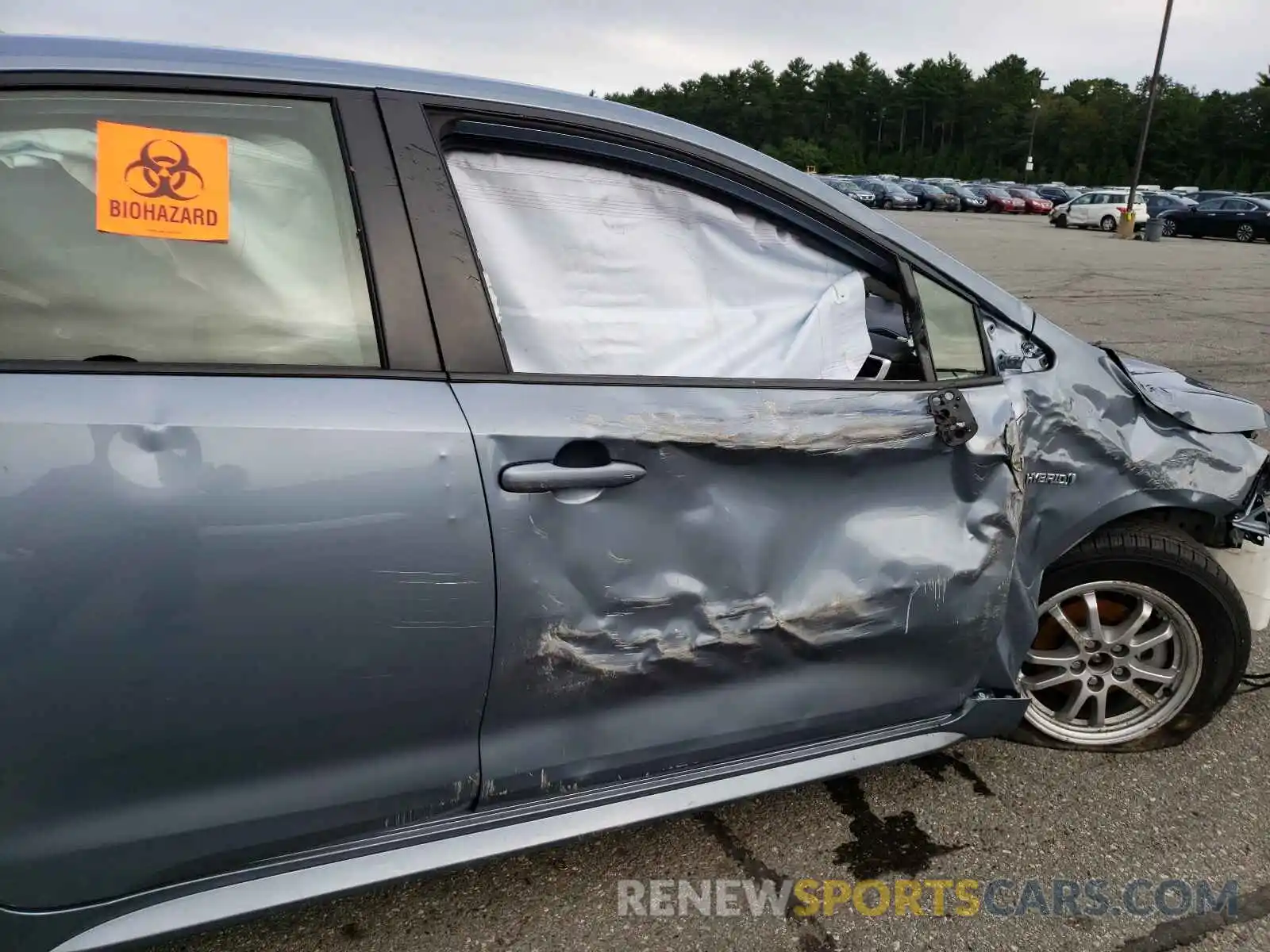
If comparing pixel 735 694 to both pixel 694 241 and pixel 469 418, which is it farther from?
pixel 694 241

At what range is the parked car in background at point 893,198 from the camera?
151 feet

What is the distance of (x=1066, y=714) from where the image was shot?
104 inches

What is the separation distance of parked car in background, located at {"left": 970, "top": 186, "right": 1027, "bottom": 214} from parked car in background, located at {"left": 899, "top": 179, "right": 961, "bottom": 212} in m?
1.45

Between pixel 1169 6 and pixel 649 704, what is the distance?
118 ft

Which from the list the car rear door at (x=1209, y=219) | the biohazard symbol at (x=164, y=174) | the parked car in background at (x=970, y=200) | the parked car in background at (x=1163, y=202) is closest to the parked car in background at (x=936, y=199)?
the parked car in background at (x=970, y=200)

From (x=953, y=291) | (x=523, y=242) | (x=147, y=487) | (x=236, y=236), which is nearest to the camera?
(x=147, y=487)

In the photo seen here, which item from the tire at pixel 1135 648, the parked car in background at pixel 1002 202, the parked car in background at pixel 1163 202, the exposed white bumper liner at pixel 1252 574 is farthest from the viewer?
the parked car in background at pixel 1002 202

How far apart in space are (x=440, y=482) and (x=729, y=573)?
0.64 meters

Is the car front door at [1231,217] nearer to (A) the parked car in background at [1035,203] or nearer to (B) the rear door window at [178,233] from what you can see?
(A) the parked car in background at [1035,203]

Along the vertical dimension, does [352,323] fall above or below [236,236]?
below

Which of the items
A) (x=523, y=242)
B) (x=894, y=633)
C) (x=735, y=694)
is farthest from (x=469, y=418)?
(x=894, y=633)

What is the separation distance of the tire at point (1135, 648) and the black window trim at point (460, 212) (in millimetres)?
1222

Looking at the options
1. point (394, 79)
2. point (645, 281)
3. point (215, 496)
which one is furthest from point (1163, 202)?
point (215, 496)

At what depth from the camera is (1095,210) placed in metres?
33.2
